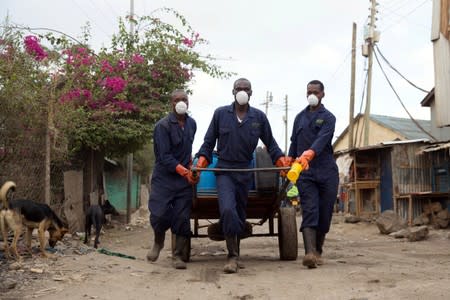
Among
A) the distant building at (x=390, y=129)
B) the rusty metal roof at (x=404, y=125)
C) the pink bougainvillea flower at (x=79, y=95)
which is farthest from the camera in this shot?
the distant building at (x=390, y=129)

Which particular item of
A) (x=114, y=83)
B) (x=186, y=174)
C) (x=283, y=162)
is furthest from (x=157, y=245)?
(x=114, y=83)

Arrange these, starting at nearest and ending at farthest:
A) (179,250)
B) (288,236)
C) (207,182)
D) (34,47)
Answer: (179,250), (207,182), (288,236), (34,47)

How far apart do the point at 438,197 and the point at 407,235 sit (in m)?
5.56

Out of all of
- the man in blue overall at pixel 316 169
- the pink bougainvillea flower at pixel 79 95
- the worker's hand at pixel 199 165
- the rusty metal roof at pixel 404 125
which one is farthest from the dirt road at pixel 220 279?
the rusty metal roof at pixel 404 125

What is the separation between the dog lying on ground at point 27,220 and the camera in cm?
711

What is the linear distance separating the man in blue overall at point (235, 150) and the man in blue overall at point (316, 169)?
35 cm

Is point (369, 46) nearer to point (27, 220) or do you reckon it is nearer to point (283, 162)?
point (283, 162)

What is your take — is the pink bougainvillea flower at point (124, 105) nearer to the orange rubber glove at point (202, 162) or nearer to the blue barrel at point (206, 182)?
the blue barrel at point (206, 182)

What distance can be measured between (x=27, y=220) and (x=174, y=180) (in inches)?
86.4

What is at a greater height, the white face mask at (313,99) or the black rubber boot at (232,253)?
the white face mask at (313,99)

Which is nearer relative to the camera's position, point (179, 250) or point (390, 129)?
point (179, 250)

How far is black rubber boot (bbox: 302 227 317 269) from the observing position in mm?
6379

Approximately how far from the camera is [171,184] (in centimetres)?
700

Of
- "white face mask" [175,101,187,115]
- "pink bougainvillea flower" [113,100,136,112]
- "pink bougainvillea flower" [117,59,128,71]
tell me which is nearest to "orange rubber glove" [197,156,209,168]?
"white face mask" [175,101,187,115]
